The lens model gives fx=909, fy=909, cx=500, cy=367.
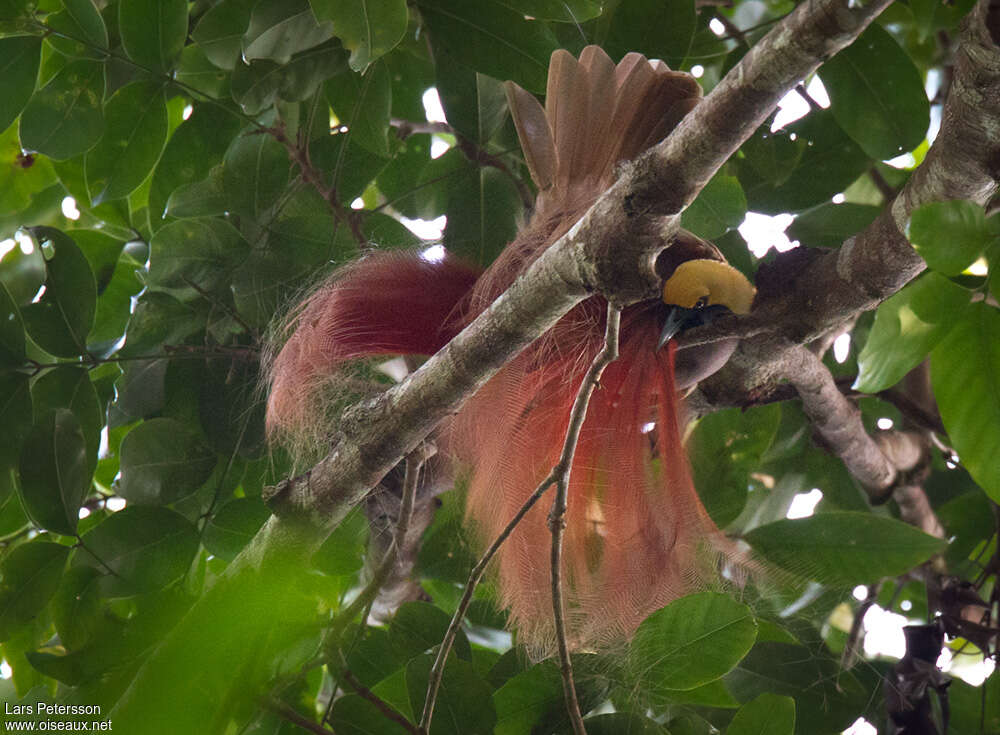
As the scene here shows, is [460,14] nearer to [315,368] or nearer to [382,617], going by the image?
[315,368]

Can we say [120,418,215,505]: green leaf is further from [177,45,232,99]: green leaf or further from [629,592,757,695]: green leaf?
[629,592,757,695]: green leaf

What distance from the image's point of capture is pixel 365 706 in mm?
1138

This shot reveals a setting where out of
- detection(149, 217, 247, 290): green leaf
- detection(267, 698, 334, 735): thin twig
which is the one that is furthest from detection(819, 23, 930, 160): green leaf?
detection(267, 698, 334, 735): thin twig

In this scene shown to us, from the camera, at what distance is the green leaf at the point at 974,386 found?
0.89 metres

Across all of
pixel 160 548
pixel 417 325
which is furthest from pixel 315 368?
pixel 160 548

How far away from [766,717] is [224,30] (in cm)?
120

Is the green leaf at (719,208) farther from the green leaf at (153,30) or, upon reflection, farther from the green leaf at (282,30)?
the green leaf at (153,30)

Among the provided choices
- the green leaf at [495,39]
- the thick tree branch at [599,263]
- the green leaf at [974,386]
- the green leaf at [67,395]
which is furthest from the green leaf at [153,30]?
the green leaf at [974,386]

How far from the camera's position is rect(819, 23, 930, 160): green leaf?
1312 millimetres

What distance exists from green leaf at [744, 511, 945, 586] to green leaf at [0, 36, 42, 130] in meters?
1.26

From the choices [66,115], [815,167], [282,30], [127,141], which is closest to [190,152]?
[127,141]

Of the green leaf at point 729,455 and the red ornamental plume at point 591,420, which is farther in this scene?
the green leaf at point 729,455

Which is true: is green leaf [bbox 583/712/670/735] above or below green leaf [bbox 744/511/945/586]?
below

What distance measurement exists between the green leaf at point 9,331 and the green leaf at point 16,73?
265 mm
